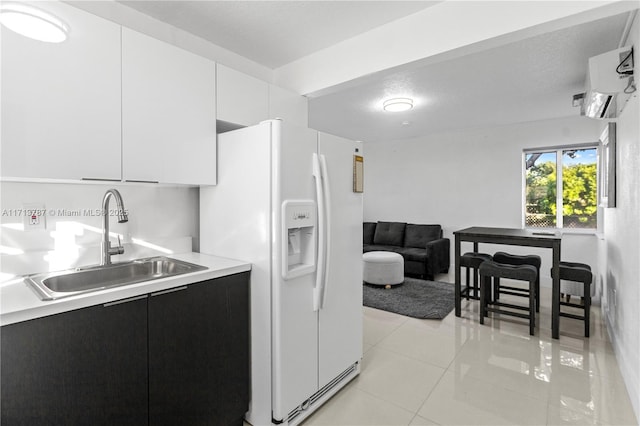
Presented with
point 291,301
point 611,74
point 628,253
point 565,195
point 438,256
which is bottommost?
point 438,256

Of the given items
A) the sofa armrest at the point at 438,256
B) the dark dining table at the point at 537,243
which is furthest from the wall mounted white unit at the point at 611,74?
the sofa armrest at the point at 438,256

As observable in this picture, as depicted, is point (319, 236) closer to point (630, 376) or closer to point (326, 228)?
point (326, 228)

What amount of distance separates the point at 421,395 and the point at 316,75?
253 cm

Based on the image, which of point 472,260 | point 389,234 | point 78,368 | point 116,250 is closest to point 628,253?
point 472,260

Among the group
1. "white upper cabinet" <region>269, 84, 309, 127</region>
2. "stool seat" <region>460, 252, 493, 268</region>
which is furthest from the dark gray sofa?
"white upper cabinet" <region>269, 84, 309, 127</region>

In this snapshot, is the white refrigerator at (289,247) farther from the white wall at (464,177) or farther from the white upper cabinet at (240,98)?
the white wall at (464,177)

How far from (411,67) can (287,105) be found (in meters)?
0.99

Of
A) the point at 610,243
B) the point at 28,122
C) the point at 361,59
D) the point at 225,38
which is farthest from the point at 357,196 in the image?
the point at 610,243

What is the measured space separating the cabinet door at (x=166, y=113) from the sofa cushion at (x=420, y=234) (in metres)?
4.51

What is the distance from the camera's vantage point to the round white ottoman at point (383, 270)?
4.64 metres

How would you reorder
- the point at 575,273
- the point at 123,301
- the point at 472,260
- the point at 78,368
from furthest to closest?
the point at 472,260
the point at 575,273
the point at 123,301
the point at 78,368

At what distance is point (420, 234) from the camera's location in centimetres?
582

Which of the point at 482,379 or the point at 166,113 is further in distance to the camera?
the point at 482,379

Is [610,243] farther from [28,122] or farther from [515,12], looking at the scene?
[28,122]
